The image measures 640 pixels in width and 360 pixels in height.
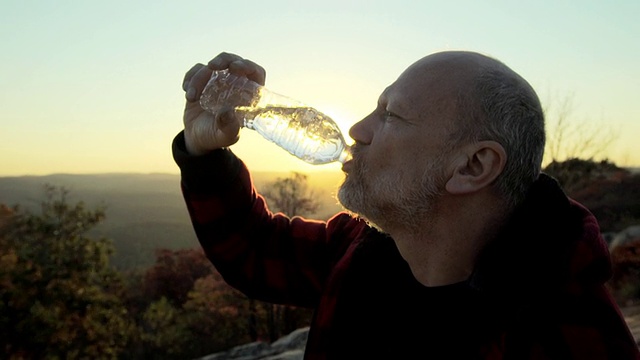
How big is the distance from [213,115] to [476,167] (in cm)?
121

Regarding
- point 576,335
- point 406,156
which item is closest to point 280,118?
point 406,156

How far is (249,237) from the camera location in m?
3.07

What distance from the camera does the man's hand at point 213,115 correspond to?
2.88 m

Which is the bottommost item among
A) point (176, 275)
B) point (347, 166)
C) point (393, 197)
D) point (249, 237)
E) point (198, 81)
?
point (176, 275)

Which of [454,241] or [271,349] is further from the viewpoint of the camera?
[271,349]

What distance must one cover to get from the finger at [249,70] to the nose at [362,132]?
552 millimetres

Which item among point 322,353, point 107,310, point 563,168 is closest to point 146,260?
point 107,310

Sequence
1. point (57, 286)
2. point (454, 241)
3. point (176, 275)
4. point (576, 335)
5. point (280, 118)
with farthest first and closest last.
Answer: point (176, 275), point (57, 286), point (280, 118), point (454, 241), point (576, 335)

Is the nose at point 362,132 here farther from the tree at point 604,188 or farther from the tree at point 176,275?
the tree at point 176,275

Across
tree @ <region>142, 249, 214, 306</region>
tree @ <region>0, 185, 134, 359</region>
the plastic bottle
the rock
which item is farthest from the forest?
the plastic bottle

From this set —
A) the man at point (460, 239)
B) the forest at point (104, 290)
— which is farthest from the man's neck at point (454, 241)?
the forest at point (104, 290)

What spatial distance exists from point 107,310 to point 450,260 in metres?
29.2

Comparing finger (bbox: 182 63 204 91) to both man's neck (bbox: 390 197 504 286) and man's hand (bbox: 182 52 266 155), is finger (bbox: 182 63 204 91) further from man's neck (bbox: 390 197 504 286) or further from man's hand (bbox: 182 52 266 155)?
man's neck (bbox: 390 197 504 286)

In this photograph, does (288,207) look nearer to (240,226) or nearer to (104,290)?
(104,290)
